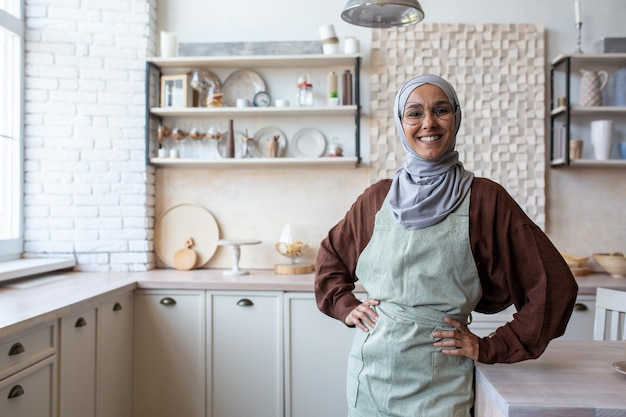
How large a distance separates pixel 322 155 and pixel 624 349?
223cm

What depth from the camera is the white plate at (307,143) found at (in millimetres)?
3545

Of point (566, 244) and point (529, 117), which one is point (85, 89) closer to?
point (529, 117)

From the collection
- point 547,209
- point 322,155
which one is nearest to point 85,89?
point 322,155

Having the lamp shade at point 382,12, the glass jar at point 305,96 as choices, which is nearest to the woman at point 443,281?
the lamp shade at point 382,12

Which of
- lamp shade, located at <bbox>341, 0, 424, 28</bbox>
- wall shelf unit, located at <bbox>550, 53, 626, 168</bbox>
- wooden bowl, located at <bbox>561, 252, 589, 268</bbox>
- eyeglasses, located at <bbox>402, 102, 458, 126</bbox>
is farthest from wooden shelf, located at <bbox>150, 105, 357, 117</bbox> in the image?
eyeglasses, located at <bbox>402, 102, 458, 126</bbox>

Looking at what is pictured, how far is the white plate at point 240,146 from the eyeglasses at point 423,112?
82.0 inches

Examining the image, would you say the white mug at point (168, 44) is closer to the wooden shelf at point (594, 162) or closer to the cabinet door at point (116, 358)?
the cabinet door at point (116, 358)

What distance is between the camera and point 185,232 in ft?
11.7

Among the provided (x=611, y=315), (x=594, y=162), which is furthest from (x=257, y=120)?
(x=611, y=315)

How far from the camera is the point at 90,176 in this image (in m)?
3.44

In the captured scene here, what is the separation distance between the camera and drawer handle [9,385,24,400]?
1929mm

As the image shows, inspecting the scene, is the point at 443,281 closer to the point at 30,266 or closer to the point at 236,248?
the point at 236,248

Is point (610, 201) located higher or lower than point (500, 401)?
higher

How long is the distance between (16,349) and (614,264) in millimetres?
3056
